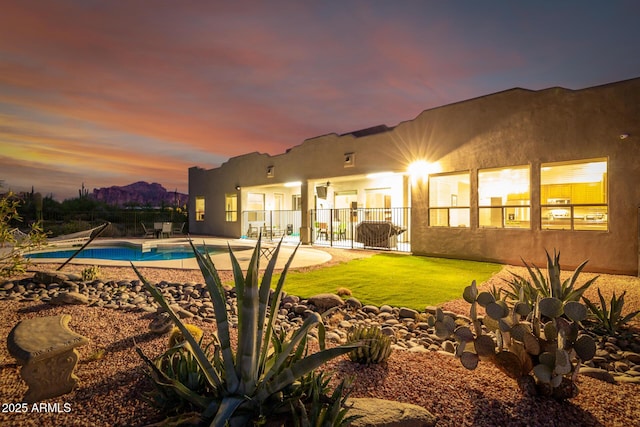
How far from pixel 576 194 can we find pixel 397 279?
11180 mm

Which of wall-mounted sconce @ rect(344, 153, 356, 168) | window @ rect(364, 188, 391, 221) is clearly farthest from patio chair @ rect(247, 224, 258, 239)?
wall-mounted sconce @ rect(344, 153, 356, 168)

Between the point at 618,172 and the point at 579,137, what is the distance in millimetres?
1241

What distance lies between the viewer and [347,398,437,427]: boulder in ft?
5.27

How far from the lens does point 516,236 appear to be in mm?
8828

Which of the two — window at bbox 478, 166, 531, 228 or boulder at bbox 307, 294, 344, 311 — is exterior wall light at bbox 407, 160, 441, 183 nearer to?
window at bbox 478, 166, 531, 228

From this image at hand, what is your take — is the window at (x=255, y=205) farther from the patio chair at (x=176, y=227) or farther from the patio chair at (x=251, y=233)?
the patio chair at (x=176, y=227)

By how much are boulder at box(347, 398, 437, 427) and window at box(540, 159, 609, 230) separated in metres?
11.8

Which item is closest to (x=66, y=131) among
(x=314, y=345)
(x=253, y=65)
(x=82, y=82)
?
(x=82, y=82)

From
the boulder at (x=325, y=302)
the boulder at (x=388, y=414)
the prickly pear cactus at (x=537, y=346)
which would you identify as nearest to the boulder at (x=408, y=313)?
the boulder at (x=325, y=302)

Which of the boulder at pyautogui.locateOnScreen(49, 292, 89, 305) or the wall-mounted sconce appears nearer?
the boulder at pyautogui.locateOnScreen(49, 292, 89, 305)

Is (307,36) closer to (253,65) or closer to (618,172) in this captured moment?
(253,65)

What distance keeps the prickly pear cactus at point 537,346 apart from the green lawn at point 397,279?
272 centimetres

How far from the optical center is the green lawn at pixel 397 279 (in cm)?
551

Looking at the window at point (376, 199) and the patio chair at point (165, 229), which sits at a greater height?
the window at point (376, 199)
